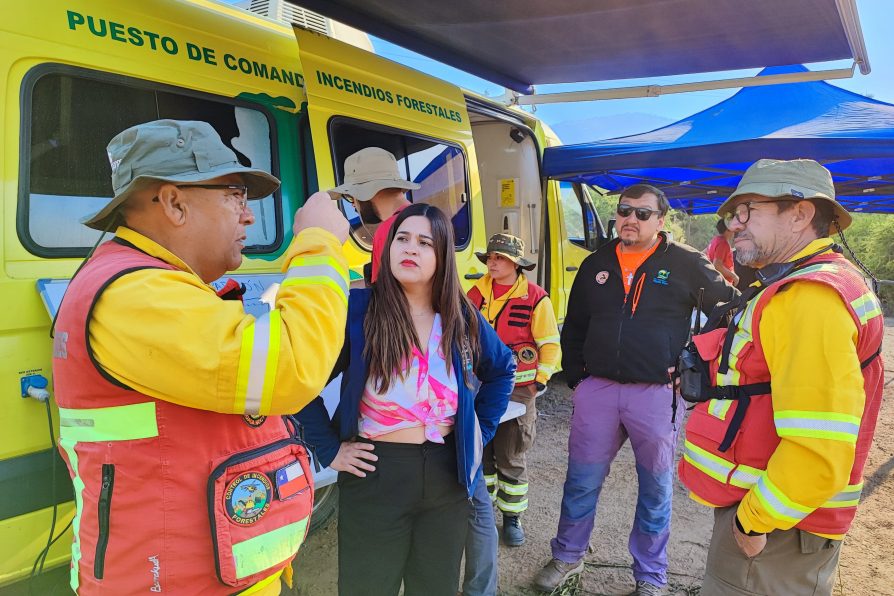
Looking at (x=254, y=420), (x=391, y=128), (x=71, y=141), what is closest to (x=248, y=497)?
(x=254, y=420)

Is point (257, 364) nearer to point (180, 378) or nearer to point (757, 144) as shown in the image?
point (180, 378)

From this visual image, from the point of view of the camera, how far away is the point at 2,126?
1986 millimetres

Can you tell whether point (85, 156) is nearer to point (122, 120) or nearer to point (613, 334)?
point (122, 120)

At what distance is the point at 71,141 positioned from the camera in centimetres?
222

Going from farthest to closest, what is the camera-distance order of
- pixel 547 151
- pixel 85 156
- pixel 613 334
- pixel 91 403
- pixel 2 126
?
1. pixel 547 151
2. pixel 613 334
3. pixel 85 156
4. pixel 2 126
5. pixel 91 403

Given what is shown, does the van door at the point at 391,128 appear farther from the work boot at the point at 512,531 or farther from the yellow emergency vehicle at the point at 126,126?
the work boot at the point at 512,531

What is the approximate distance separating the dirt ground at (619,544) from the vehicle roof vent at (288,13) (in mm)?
3146

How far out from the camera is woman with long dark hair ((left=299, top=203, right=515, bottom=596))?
6.00ft

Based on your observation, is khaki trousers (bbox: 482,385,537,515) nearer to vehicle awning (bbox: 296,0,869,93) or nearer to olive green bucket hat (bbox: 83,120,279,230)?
vehicle awning (bbox: 296,0,869,93)

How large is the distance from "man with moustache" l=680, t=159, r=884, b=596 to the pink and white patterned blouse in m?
0.81

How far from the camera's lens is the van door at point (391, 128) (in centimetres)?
295

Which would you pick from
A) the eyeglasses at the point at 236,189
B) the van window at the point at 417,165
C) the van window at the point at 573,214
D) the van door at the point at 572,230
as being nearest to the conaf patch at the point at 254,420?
the eyeglasses at the point at 236,189

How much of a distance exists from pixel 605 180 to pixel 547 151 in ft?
2.52

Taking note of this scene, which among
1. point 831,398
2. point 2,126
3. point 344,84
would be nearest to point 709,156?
point 344,84
